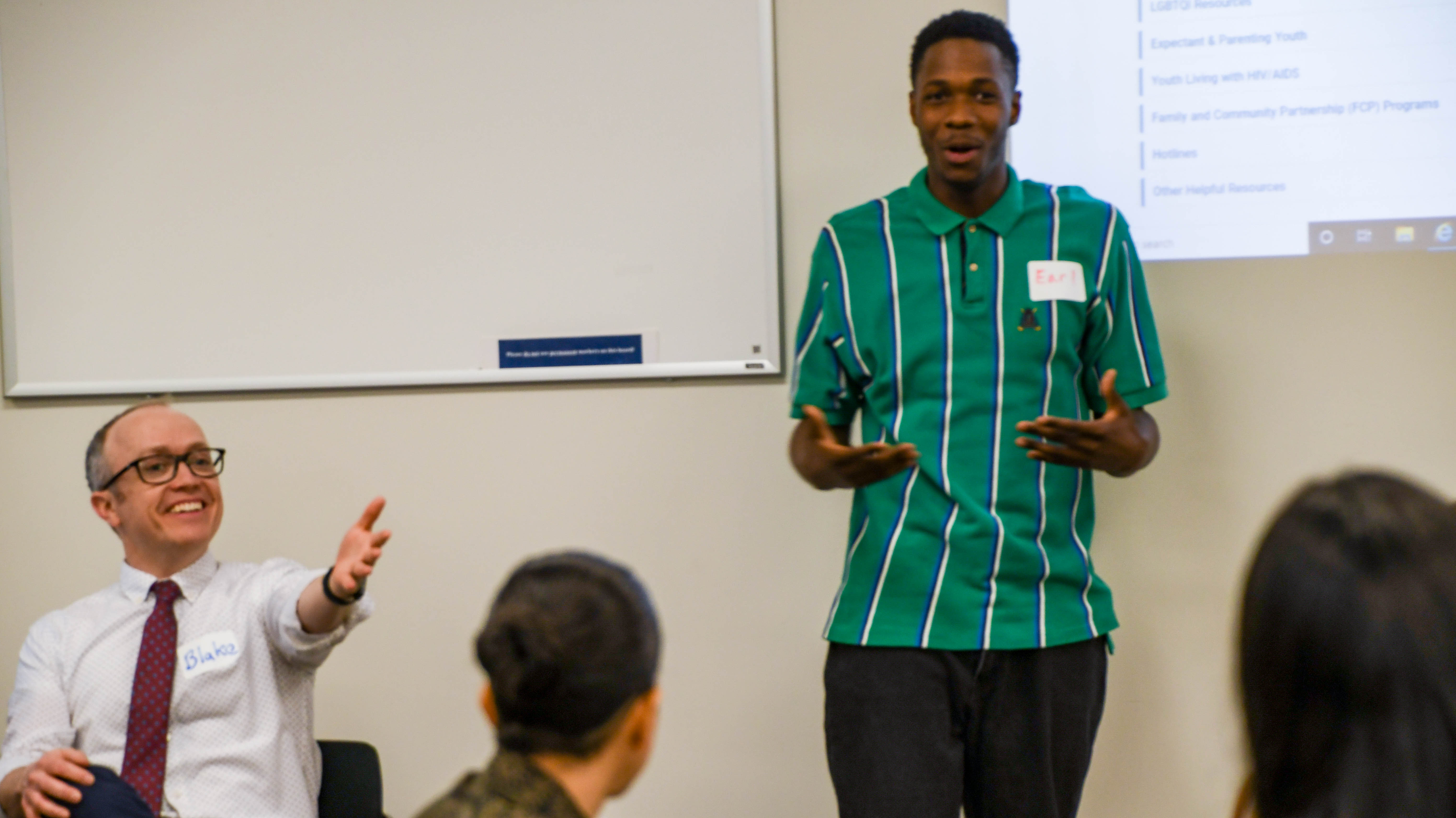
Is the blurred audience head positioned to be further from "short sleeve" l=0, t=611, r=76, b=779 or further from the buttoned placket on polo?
"short sleeve" l=0, t=611, r=76, b=779

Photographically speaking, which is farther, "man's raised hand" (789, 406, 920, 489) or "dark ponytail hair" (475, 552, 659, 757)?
"man's raised hand" (789, 406, 920, 489)

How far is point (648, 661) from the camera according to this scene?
3.87 feet

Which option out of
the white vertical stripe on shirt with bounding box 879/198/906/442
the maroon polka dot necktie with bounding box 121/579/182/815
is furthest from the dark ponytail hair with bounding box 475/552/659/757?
the maroon polka dot necktie with bounding box 121/579/182/815

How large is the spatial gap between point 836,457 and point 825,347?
0.27 m

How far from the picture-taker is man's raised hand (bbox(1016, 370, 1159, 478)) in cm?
168

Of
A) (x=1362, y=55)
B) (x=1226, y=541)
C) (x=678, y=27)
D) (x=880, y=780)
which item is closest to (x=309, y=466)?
(x=678, y=27)

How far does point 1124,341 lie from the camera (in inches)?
75.1

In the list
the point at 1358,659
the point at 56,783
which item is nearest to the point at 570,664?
the point at 1358,659

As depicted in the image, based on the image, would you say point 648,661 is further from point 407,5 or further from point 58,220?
point 58,220

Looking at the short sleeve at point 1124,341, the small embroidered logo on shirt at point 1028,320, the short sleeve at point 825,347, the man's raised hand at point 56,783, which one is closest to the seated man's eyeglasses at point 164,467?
the man's raised hand at point 56,783

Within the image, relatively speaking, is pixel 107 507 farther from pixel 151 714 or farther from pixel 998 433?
pixel 998 433

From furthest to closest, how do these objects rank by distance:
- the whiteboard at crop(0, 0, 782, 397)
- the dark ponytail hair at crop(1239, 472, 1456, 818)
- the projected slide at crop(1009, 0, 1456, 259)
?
the whiteboard at crop(0, 0, 782, 397) < the projected slide at crop(1009, 0, 1456, 259) < the dark ponytail hair at crop(1239, 472, 1456, 818)

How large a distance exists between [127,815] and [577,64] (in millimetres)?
1677

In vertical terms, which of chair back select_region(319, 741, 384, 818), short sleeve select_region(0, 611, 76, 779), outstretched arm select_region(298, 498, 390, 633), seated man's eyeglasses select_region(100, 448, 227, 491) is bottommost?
chair back select_region(319, 741, 384, 818)
